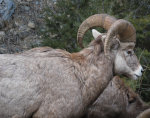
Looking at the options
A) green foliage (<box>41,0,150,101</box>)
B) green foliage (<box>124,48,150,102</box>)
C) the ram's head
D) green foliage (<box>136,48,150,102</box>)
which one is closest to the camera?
the ram's head

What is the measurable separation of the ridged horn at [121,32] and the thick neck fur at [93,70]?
1.21ft

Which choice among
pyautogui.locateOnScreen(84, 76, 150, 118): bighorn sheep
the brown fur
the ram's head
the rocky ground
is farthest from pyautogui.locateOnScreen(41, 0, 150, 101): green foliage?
the brown fur

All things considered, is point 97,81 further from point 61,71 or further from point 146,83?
point 146,83

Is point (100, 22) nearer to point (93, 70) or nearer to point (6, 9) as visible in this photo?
point (93, 70)

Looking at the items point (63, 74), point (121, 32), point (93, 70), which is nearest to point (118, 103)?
point (93, 70)

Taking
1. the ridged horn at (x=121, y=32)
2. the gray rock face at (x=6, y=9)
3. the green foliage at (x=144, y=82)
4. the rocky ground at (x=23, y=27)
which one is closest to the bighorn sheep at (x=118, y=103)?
the ridged horn at (x=121, y=32)

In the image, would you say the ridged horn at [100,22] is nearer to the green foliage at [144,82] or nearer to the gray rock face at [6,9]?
the green foliage at [144,82]

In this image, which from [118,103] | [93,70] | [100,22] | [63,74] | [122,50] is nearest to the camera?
[63,74]

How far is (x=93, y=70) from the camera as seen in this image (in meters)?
6.30

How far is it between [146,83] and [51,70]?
4826 millimetres

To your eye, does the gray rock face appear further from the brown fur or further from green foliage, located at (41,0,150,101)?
the brown fur

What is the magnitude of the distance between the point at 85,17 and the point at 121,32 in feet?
15.2

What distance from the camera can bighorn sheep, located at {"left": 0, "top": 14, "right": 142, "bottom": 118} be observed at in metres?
5.59

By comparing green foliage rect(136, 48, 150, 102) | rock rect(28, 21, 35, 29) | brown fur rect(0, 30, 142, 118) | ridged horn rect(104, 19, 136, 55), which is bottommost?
green foliage rect(136, 48, 150, 102)
